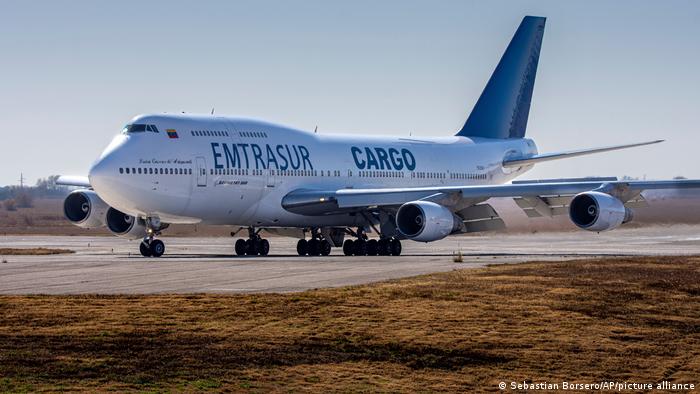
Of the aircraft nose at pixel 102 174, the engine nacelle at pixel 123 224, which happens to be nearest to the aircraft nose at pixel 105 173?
the aircraft nose at pixel 102 174

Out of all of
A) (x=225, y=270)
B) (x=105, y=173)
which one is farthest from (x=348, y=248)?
(x=225, y=270)

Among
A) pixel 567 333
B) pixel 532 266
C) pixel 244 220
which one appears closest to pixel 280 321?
pixel 567 333

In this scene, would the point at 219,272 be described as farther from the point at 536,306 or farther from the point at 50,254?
the point at 50,254

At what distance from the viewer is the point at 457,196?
40594 millimetres

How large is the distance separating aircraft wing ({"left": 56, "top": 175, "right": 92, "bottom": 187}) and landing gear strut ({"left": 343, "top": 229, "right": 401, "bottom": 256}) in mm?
9915

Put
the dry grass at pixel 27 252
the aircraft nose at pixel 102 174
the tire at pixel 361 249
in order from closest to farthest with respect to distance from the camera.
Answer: the aircraft nose at pixel 102 174
the dry grass at pixel 27 252
the tire at pixel 361 249

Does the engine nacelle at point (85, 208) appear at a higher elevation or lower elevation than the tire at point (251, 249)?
higher

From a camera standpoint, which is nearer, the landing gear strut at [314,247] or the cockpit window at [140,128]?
the cockpit window at [140,128]

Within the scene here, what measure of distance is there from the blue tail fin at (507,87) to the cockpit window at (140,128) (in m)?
19.0

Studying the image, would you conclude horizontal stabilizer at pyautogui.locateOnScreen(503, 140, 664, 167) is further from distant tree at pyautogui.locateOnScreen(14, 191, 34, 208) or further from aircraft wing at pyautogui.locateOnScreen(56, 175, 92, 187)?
distant tree at pyautogui.locateOnScreen(14, 191, 34, 208)

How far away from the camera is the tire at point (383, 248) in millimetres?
41562

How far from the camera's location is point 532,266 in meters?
29.2

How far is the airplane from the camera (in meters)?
37.6

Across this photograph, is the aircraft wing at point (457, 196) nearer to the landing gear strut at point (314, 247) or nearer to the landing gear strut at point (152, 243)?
the landing gear strut at point (314, 247)
